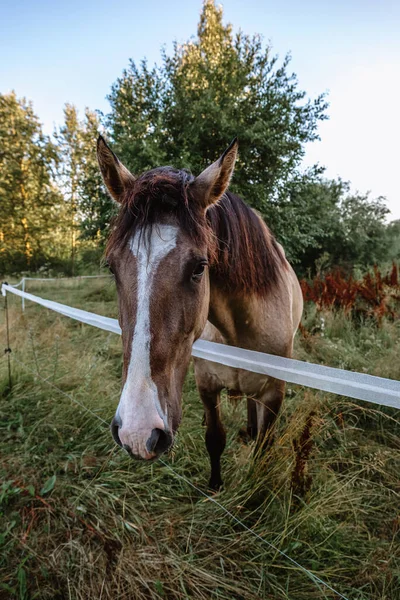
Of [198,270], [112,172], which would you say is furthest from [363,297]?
[112,172]

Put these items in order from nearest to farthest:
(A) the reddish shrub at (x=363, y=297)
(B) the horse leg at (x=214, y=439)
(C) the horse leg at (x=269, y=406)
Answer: (C) the horse leg at (x=269, y=406), (B) the horse leg at (x=214, y=439), (A) the reddish shrub at (x=363, y=297)

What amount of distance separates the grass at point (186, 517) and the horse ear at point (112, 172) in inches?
A: 64.8

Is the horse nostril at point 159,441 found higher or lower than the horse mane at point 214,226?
lower

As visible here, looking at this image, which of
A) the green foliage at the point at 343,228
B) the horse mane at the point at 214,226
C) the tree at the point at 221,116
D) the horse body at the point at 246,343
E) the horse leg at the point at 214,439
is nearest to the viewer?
the horse mane at the point at 214,226

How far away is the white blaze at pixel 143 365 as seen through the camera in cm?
93

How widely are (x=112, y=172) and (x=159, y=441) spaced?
1.31 meters

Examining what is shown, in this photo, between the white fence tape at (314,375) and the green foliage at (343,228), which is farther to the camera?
the green foliage at (343,228)

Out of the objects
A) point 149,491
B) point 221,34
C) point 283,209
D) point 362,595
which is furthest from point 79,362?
point 221,34

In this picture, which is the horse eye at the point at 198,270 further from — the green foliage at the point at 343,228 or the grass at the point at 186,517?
the green foliage at the point at 343,228

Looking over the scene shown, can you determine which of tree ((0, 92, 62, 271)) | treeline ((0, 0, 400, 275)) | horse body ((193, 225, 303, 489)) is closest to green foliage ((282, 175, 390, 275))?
treeline ((0, 0, 400, 275))

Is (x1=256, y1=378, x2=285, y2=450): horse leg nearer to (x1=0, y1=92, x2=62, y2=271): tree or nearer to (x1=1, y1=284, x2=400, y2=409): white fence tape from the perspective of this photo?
(x1=1, y1=284, x2=400, y2=409): white fence tape

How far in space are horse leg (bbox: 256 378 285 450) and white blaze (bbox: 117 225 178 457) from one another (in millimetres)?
1240

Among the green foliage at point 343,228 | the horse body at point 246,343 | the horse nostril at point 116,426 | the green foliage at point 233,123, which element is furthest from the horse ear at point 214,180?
the green foliage at point 343,228

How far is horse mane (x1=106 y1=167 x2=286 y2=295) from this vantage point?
1275mm
